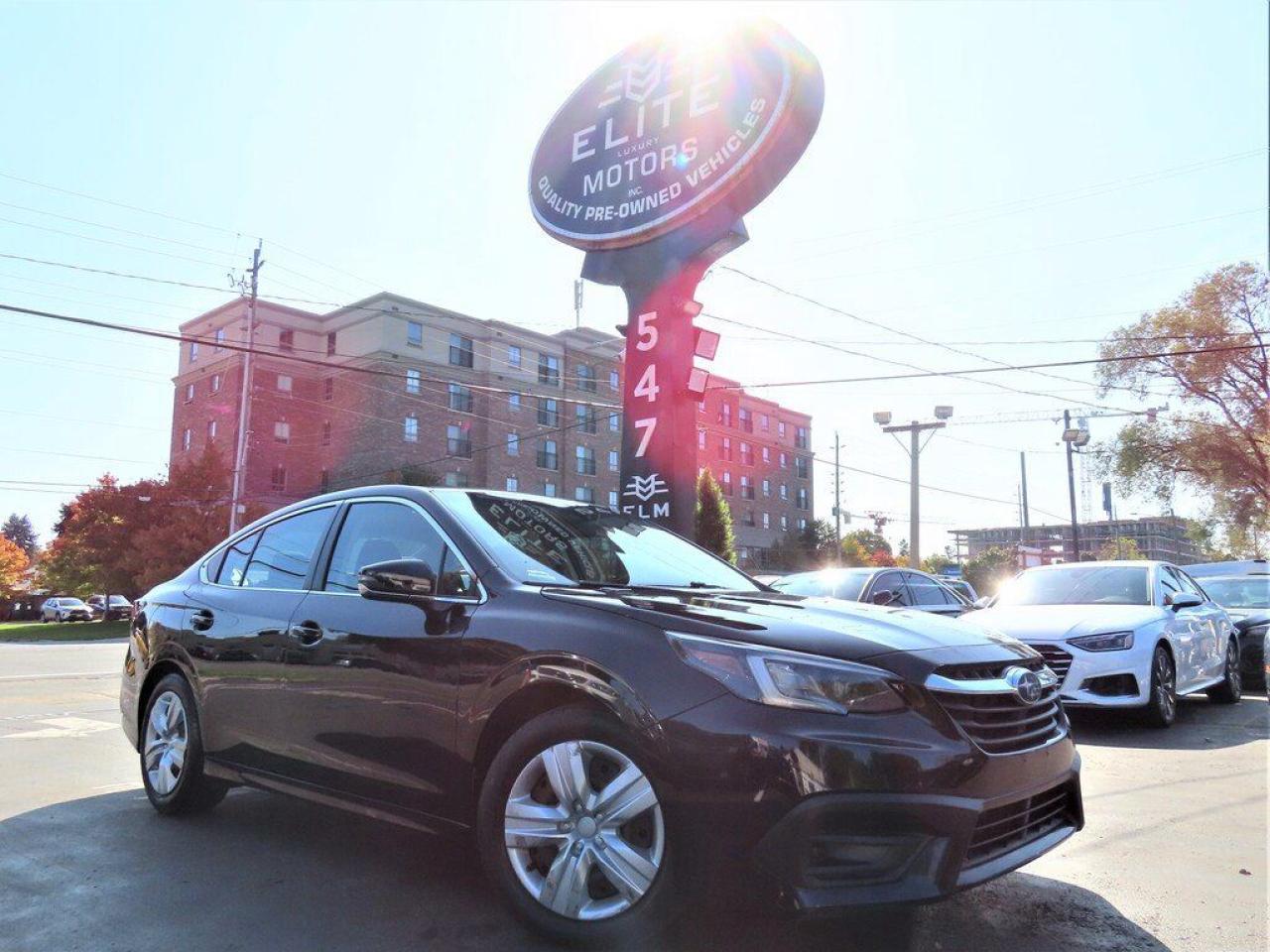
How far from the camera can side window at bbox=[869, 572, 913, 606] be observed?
10586 millimetres

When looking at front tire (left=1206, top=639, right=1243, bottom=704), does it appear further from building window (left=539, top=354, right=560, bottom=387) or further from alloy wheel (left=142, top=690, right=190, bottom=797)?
building window (left=539, top=354, right=560, bottom=387)

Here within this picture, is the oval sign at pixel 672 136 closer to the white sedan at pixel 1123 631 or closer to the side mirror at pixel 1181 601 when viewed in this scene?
the white sedan at pixel 1123 631

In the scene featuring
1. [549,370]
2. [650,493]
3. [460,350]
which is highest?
[460,350]

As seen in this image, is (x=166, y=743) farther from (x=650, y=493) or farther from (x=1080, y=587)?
(x=650, y=493)

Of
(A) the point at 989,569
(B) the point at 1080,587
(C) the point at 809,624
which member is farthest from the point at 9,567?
(A) the point at 989,569

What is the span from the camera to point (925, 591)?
456 inches

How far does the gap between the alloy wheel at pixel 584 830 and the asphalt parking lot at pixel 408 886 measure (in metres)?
0.28

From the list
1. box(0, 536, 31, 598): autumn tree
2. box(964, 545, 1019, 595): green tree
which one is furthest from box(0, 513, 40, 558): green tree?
box(964, 545, 1019, 595): green tree

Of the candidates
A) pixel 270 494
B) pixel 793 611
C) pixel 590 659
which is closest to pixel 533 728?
pixel 590 659

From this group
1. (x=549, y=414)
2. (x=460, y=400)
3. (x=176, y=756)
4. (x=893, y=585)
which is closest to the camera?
(x=176, y=756)

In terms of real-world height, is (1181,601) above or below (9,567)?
below

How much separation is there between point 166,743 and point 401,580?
2.23m

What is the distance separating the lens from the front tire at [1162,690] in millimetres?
7305

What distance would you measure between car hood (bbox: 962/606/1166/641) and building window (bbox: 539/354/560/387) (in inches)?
1653
